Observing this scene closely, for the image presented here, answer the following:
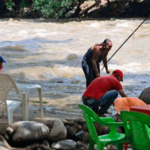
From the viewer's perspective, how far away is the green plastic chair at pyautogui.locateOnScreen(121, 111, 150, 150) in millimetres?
4488

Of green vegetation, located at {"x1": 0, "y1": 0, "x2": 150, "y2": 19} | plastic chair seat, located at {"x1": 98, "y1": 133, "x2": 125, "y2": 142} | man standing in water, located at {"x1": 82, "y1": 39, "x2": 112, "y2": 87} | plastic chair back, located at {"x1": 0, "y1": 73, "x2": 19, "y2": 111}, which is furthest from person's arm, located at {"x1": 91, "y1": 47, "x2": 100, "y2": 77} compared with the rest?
green vegetation, located at {"x1": 0, "y1": 0, "x2": 150, "y2": 19}

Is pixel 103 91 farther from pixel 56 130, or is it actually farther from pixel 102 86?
pixel 56 130

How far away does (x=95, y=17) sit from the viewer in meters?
37.0

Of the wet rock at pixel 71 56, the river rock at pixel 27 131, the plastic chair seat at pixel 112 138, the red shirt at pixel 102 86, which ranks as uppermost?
the plastic chair seat at pixel 112 138

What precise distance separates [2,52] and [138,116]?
60.3 feet

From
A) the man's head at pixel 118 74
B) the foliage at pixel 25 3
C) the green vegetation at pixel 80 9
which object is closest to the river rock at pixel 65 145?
the man's head at pixel 118 74

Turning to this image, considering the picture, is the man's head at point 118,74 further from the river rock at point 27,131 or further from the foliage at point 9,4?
the foliage at point 9,4

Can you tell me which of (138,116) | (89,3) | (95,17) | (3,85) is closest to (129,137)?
(138,116)

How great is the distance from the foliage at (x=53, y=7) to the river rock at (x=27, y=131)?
30681mm

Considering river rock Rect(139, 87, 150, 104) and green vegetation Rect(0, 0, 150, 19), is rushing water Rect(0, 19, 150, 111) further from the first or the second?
green vegetation Rect(0, 0, 150, 19)

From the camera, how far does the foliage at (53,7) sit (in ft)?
122

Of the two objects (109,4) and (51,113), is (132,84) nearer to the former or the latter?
(51,113)

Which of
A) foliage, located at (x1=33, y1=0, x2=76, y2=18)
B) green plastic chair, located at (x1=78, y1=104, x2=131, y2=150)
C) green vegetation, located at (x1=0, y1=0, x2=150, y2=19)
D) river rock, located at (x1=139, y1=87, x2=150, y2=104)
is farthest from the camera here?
foliage, located at (x1=33, y1=0, x2=76, y2=18)

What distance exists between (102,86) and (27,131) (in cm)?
197
